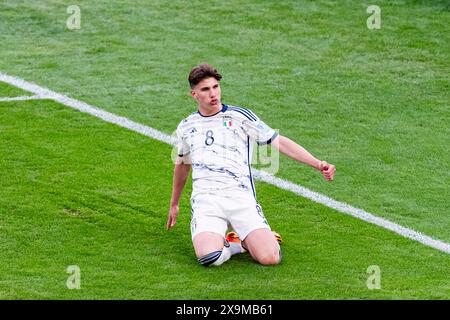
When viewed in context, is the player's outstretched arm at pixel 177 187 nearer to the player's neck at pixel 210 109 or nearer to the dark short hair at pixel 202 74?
the player's neck at pixel 210 109

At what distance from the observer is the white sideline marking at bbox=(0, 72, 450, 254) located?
9.73 m

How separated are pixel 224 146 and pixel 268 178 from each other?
1.70 meters

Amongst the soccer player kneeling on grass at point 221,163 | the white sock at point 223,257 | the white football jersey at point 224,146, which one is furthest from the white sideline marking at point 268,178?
the white sock at point 223,257

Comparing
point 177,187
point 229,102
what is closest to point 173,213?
point 177,187

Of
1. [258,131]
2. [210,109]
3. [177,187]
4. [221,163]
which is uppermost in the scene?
[210,109]

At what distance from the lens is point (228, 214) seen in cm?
938

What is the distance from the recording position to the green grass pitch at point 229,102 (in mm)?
8914

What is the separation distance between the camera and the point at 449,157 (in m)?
11.4

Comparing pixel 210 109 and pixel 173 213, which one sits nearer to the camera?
pixel 210 109

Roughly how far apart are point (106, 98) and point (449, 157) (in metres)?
3.83

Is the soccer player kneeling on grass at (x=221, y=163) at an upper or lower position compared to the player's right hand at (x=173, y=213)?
upper

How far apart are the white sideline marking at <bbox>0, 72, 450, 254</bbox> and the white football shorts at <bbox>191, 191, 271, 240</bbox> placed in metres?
1.14

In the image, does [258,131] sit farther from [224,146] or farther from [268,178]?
[268,178]
